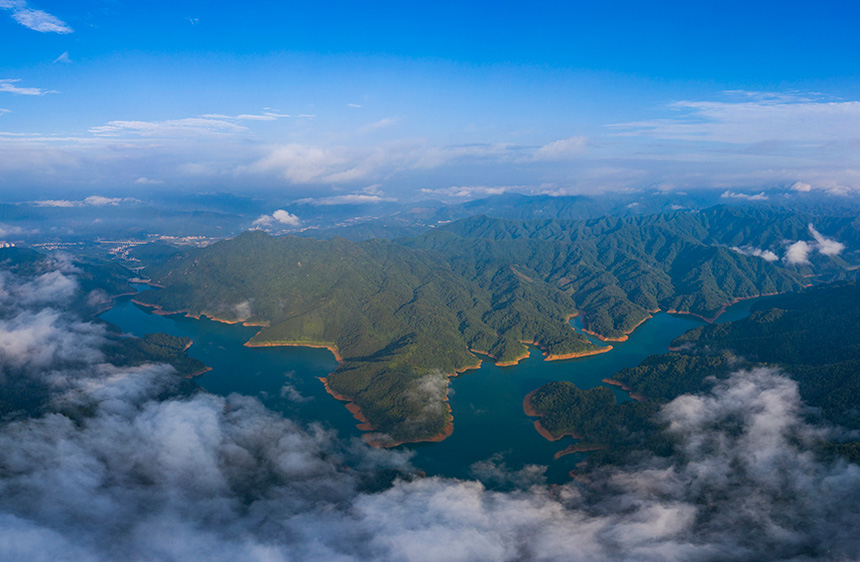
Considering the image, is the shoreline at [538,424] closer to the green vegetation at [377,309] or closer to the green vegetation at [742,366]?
the green vegetation at [742,366]

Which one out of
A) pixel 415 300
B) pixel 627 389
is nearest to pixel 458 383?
pixel 627 389

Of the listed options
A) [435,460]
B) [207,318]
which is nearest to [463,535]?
[435,460]

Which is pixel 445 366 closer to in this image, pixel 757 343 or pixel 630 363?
pixel 630 363

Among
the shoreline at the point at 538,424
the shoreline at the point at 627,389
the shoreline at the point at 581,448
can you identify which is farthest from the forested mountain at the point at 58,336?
the shoreline at the point at 627,389

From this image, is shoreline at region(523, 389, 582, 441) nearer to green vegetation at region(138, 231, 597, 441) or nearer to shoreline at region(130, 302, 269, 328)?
green vegetation at region(138, 231, 597, 441)

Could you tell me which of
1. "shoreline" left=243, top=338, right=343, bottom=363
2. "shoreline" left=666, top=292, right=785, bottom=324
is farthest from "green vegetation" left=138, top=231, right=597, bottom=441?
"shoreline" left=666, top=292, right=785, bottom=324

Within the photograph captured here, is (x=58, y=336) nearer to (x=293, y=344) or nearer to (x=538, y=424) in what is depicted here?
(x=293, y=344)
